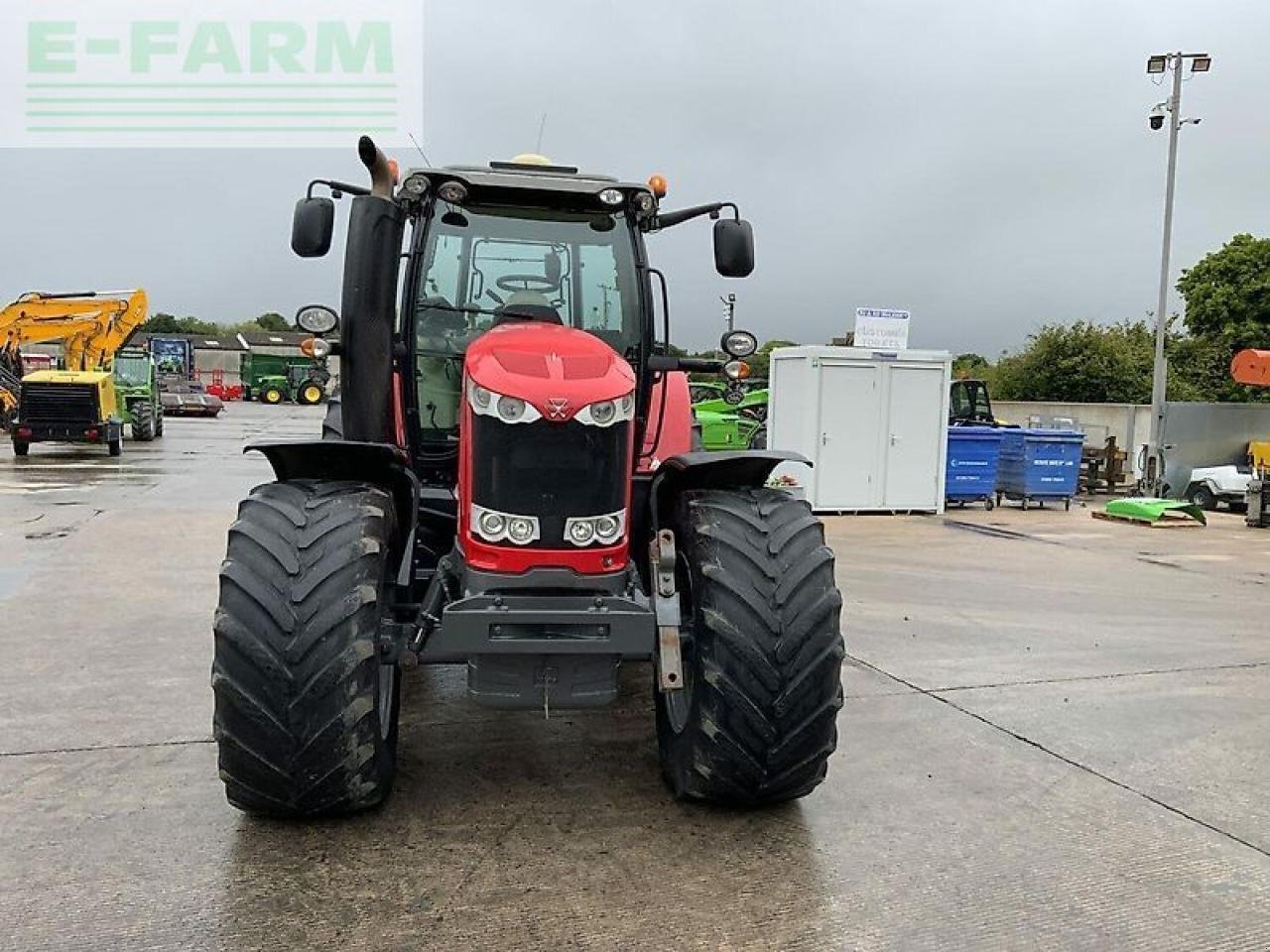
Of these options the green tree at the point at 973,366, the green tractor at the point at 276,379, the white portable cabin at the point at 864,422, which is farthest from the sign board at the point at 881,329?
the green tractor at the point at 276,379

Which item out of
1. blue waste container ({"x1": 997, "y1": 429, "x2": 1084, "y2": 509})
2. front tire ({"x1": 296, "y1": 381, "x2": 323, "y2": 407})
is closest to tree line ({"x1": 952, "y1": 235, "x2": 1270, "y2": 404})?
blue waste container ({"x1": 997, "y1": 429, "x2": 1084, "y2": 509})

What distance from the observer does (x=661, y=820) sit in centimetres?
365

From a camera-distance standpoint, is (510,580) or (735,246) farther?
(735,246)

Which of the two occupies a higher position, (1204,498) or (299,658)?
(299,658)

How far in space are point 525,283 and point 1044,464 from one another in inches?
520

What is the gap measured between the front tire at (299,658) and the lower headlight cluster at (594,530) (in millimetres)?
638

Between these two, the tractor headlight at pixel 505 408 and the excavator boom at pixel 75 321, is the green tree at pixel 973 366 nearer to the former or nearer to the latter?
the excavator boom at pixel 75 321

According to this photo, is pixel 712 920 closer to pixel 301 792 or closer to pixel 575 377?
pixel 301 792

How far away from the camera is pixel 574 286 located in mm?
4523

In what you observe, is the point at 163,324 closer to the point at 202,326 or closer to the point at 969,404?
the point at 202,326

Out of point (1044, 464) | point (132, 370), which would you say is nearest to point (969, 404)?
point (1044, 464)

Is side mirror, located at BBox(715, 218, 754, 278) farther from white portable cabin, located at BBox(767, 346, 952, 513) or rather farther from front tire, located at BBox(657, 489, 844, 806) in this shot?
white portable cabin, located at BBox(767, 346, 952, 513)

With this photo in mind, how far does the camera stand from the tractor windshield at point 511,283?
14.0 ft

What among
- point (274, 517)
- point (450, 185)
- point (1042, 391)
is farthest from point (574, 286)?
point (1042, 391)
